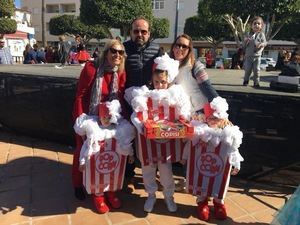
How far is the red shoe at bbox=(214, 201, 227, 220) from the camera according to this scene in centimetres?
344

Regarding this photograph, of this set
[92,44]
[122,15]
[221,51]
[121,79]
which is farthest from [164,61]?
[92,44]

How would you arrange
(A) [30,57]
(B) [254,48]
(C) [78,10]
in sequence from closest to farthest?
(B) [254,48]
(A) [30,57]
(C) [78,10]

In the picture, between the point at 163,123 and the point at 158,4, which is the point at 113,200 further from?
the point at 158,4

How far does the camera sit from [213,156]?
330 centimetres

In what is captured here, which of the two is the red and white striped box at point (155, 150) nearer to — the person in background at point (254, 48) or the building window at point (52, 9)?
the person in background at point (254, 48)

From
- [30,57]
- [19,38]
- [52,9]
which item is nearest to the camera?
[30,57]

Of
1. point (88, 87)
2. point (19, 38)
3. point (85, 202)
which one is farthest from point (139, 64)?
point (19, 38)

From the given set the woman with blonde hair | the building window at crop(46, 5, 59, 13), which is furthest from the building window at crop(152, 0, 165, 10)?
the woman with blonde hair

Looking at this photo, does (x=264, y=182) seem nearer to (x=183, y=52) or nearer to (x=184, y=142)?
(x=184, y=142)

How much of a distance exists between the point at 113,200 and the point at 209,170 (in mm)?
1037

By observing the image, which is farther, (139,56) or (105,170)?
(139,56)

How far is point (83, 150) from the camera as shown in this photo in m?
3.30

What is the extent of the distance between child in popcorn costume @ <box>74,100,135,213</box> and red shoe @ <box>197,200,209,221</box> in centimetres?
84

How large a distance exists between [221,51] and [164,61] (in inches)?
1903
